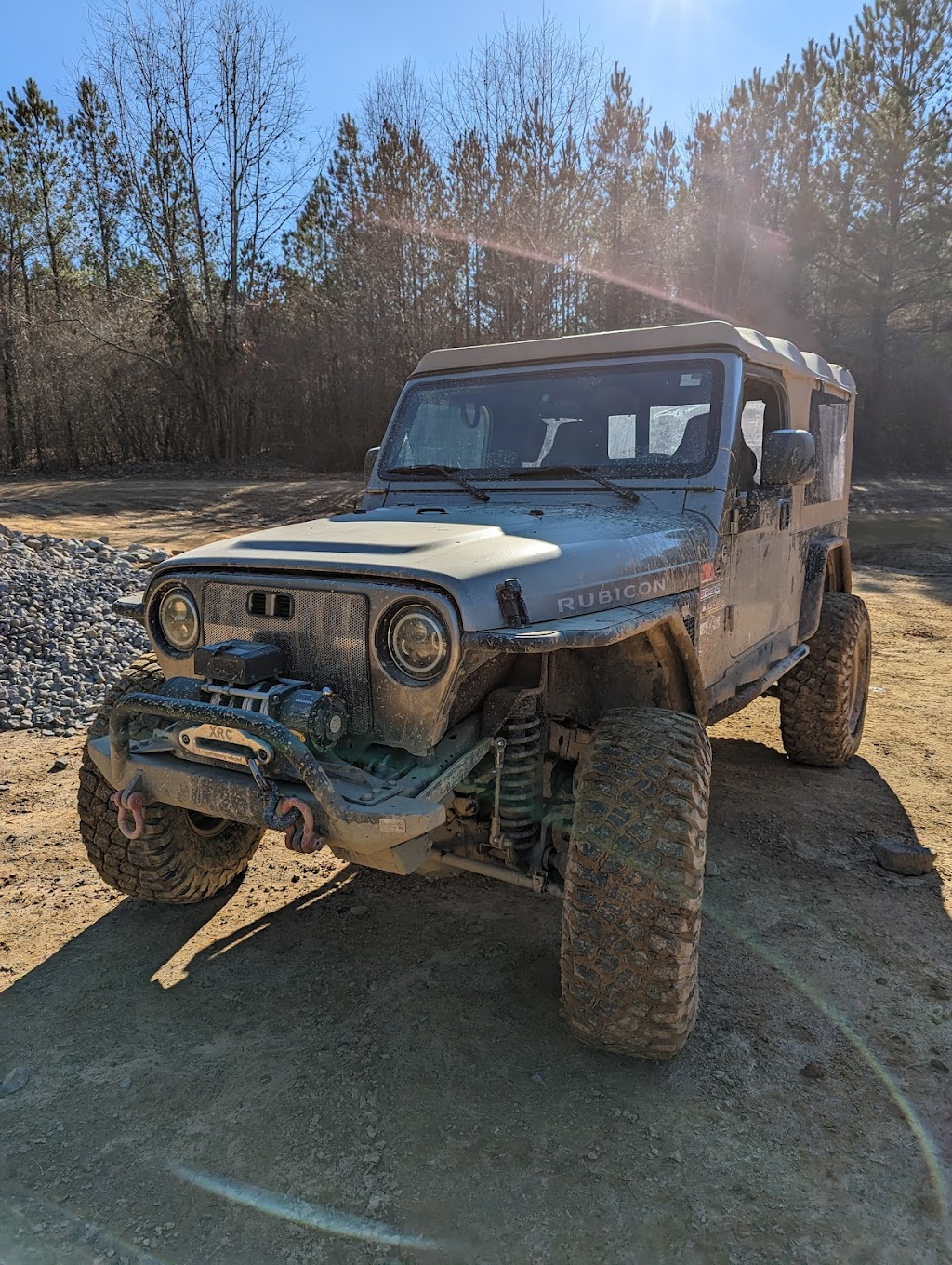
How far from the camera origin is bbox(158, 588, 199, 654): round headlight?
9.93ft

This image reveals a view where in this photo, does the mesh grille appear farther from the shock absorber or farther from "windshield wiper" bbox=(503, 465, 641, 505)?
"windshield wiper" bbox=(503, 465, 641, 505)

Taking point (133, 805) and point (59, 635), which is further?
point (59, 635)

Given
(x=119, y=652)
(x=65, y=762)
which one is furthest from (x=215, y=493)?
(x=65, y=762)

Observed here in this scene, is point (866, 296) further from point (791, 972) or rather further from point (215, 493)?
point (791, 972)

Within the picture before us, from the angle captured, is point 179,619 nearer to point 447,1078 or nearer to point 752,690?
point 447,1078

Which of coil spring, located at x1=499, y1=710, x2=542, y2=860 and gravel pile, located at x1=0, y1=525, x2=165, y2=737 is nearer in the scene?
coil spring, located at x1=499, y1=710, x2=542, y2=860

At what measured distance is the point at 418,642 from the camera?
2.59 metres

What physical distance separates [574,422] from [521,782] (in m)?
1.82

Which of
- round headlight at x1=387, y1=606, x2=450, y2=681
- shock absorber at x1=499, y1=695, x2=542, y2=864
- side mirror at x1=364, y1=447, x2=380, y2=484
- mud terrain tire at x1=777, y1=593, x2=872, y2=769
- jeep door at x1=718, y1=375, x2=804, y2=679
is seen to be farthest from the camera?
mud terrain tire at x1=777, y1=593, x2=872, y2=769

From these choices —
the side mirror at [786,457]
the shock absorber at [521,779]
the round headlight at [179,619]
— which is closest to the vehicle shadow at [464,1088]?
the shock absorber at [521,779]

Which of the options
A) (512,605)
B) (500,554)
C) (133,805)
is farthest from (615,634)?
(133,805)

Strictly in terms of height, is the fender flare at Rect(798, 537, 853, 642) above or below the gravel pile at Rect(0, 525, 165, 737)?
above

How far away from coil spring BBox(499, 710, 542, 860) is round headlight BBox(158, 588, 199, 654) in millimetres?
1136

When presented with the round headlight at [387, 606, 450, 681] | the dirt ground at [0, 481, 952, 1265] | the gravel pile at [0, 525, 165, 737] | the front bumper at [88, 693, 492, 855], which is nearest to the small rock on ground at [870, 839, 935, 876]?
the dirt ground at [0, 481, 952, 1265]
